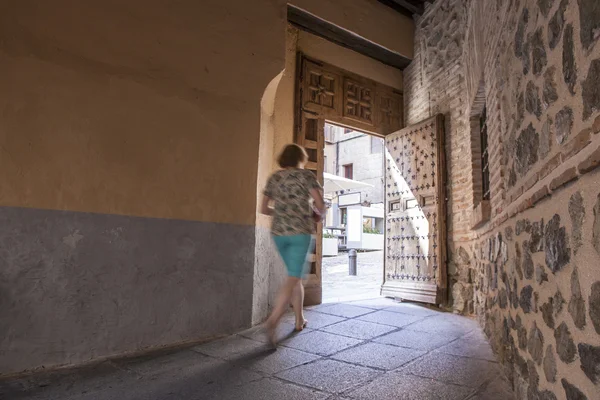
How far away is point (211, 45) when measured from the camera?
3.40 meters

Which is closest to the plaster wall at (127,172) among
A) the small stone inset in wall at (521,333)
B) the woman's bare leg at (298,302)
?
the woman's bare leg at (298,302)

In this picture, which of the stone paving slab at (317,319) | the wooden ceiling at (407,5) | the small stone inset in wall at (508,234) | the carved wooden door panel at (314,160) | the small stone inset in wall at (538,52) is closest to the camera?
the small stone inset in wall at (538,52)

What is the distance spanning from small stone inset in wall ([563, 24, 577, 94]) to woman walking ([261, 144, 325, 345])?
6.09ft

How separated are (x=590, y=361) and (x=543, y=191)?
60cm

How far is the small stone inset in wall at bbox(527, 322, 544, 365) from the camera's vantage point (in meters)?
1.55

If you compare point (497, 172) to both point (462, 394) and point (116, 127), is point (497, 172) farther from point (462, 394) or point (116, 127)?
point (116, 127)

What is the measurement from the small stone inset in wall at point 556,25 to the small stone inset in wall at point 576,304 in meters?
0.78

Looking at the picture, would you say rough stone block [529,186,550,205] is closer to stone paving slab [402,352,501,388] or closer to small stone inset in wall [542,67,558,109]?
small stone inset in wall [542,67,558,109]

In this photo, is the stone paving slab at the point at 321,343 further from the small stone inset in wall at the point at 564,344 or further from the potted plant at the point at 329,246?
the potted plant at the point at 329,246

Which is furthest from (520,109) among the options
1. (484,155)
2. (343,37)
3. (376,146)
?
(376,146)

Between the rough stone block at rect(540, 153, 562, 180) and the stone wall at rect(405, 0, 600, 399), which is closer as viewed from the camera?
the stone wall at rect(405, 0, 600, 399)

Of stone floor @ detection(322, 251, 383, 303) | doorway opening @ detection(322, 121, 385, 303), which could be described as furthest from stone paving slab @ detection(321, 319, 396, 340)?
doorway opening @ detection(322, 121, 385, 303)

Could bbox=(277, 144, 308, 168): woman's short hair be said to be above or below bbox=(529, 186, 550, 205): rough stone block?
above

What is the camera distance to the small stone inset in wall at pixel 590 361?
1.01 metres
